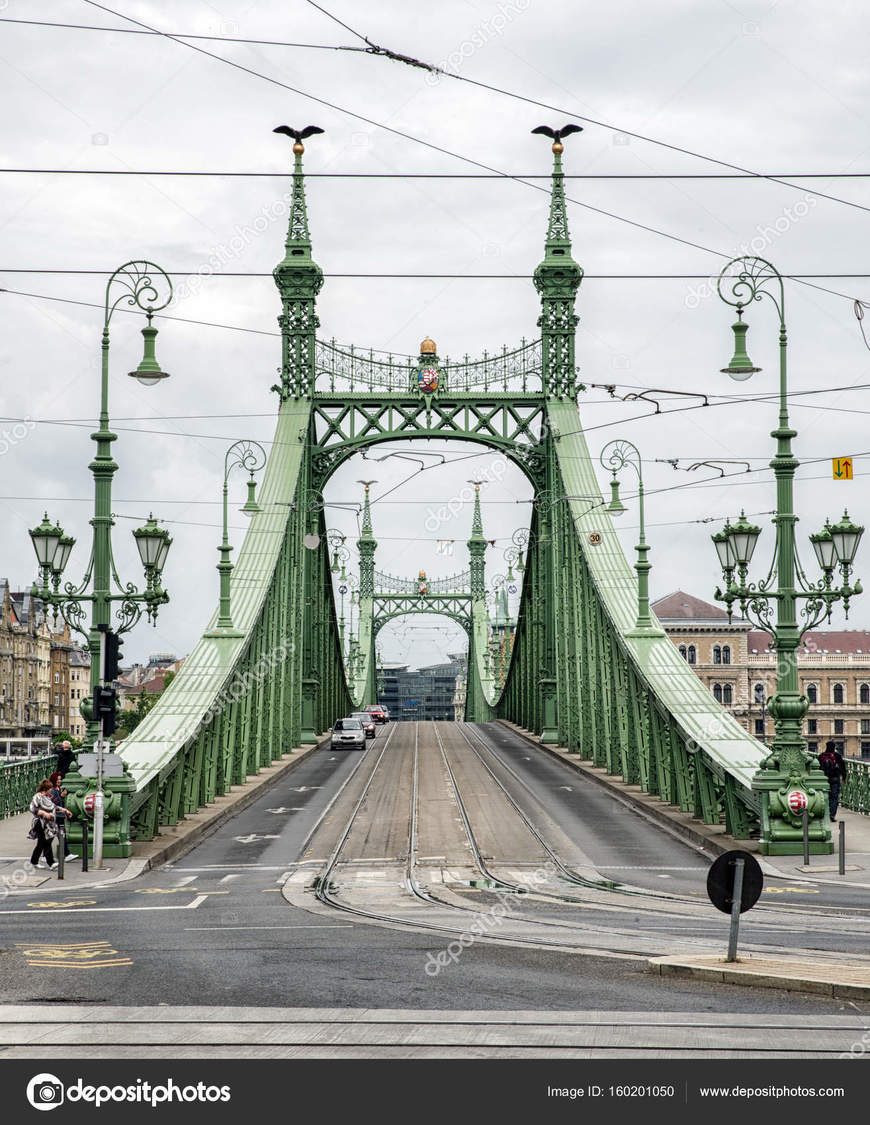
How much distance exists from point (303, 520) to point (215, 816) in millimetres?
20909

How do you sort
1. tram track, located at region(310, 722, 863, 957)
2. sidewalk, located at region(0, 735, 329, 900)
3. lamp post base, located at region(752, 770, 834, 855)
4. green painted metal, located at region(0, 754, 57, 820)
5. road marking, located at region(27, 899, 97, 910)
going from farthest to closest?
green painted metal, located at region(0, 754, 57, 820)
lamp post base, located at region(752, 770, 834, 855)
sidewalk, located at region(0, 735, 329, 900)
road marking, located at region(27, 899, 97, 910)
tram track, located at region(310, 722, 863, 957)

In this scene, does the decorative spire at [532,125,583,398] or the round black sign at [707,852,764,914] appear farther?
the decorative spire at [532,125,583,398]

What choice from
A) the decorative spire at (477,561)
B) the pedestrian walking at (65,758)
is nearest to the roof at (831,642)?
the decorative spire at (477,561)

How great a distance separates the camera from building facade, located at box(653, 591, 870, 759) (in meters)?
111

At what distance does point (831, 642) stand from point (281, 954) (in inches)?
4444

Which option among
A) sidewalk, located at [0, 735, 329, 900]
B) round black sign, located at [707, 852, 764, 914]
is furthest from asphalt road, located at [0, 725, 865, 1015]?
round black sign, located at [707, 852, 764, 914]

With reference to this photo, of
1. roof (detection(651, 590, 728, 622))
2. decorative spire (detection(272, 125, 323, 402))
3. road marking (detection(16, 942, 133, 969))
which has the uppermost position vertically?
decorative spire (detection(272, 125, 323, 402))

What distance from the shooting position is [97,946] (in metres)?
15.3

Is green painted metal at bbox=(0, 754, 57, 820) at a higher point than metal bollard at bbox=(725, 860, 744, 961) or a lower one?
lower

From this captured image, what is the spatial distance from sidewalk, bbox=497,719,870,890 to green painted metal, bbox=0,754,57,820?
45.5ft

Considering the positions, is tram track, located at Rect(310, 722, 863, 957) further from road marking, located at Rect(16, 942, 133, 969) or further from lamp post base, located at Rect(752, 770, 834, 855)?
road marking, located at Rect(16, 942, 133, 969)
